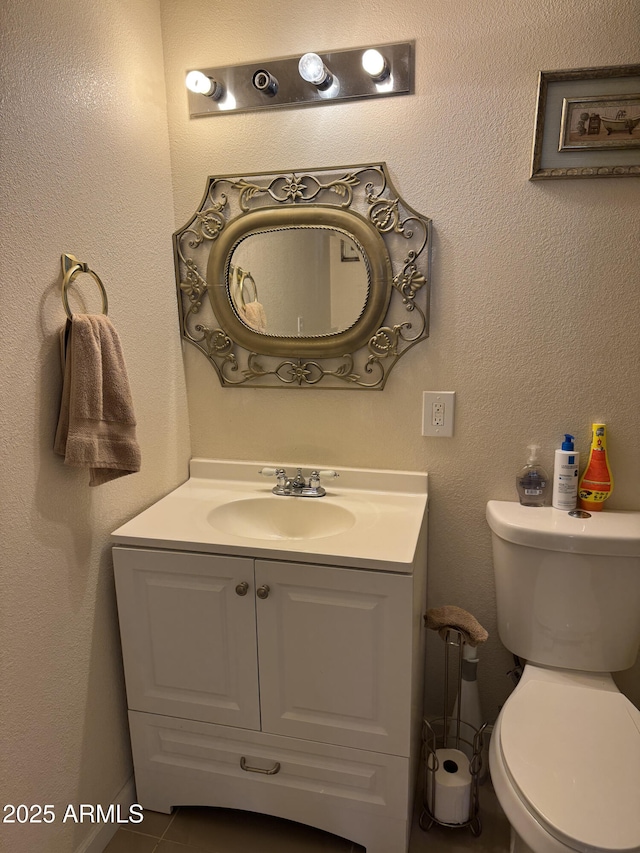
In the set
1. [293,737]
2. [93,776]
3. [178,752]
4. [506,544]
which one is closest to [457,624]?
[506,544]

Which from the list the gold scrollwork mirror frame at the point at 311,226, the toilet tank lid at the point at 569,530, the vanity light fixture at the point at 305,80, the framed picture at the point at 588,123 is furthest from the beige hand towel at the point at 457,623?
the vanity light fixture at the point at 305,80

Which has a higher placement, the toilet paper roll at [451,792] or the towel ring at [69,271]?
the towel ring at [69,271]

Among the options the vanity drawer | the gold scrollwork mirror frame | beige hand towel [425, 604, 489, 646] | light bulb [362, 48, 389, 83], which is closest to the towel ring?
the gold scrollwork mirror frame

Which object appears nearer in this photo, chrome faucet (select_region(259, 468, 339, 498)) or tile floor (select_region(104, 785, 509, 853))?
tile floor (select_region(104, 785, 509, 853))

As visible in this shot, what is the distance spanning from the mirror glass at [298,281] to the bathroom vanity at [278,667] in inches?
22.2

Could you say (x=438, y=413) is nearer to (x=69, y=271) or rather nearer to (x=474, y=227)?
(x=474, y=227)

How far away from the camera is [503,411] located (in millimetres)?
1562

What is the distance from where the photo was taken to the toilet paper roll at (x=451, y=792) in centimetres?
143

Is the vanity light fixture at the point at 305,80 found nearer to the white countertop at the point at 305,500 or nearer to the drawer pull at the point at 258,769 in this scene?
the white countertop at the point at 305,500

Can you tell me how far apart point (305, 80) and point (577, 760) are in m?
1.70

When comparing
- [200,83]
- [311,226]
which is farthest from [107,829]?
[200,83]

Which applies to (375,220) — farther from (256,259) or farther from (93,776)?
(93,776)

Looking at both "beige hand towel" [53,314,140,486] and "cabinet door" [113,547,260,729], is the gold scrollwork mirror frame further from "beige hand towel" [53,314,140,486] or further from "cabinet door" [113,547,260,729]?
"cabinet door" [113,547,260,729]

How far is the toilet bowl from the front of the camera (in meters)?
0.98
